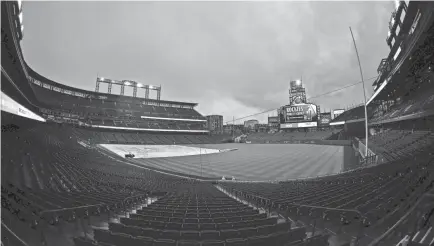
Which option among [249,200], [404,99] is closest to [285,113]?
[404,99]

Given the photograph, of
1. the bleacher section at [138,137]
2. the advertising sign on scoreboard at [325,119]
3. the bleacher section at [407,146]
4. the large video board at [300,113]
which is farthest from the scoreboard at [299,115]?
the bleacher section at [407,146]

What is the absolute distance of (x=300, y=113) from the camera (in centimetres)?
6425

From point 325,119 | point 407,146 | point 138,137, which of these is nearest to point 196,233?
point 407,146

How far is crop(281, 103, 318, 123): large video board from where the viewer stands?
2464 inches

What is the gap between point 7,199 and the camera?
5.15 meters

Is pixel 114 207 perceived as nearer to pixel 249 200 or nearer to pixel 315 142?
pixel 249 200

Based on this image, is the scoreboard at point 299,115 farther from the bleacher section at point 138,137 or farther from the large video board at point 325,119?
the bleacher section at point 138,137

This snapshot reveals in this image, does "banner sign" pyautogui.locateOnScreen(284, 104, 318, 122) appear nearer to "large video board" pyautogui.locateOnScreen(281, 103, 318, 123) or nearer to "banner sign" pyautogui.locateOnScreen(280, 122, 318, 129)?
"large video board" pyautogui.locateOnScreen(281, 103, 318, 123)

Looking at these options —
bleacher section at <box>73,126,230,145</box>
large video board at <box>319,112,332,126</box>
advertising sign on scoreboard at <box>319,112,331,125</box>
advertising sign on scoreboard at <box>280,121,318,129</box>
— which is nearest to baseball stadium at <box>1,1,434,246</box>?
bleacher section at <box>73,126,230,145</box>

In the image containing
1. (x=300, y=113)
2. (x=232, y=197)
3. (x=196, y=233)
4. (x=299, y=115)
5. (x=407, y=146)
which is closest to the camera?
(x=196, y=233)

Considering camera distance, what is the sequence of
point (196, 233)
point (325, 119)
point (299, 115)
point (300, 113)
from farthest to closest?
point (325, 119)
point (299, 115)
point (300, 113)
point (196, 233)

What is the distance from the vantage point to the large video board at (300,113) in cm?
6259

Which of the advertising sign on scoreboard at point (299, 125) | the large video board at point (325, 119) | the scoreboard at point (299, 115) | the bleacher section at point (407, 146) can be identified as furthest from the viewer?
the large video board at point (325, 119)

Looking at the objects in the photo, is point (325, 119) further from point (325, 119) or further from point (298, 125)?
point (298, 125)
